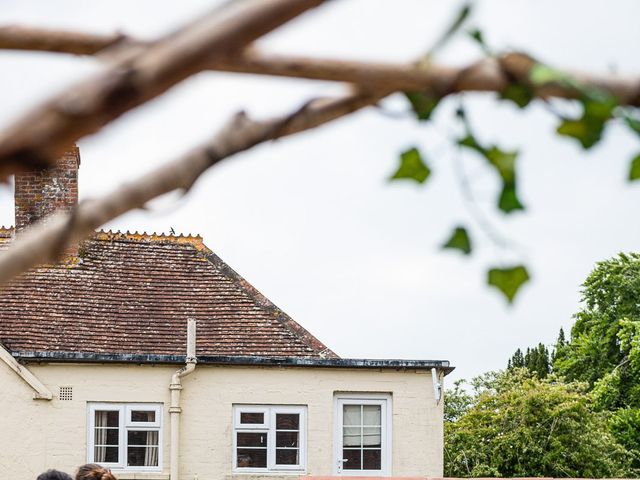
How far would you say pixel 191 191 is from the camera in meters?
1.89

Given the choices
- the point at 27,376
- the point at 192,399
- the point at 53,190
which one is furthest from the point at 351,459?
the point at 53,190

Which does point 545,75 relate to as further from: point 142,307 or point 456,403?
point 456,403

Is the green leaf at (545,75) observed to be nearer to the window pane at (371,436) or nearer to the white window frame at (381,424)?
the white window frame at (381,424)

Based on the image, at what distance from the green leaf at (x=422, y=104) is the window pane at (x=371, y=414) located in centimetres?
1843

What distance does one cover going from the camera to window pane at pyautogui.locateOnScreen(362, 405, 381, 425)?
20156 millimetres

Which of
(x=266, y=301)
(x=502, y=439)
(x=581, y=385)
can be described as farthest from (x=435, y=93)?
(x=581, y=385)

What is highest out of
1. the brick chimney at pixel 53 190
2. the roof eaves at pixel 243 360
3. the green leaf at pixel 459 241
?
the brick chimney at pixel 53 190

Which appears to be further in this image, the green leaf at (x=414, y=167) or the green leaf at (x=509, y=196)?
the green leaf at (x=414, y=167)

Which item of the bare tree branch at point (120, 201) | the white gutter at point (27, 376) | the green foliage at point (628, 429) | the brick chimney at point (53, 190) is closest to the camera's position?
the bare tree branch at point (120, 201)

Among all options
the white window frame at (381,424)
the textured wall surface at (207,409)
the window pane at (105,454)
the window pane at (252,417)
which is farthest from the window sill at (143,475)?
the white window frame at (381,424)

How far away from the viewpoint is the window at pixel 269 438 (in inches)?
777

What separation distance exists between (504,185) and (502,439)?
111 ft

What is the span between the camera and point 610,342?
4419cm

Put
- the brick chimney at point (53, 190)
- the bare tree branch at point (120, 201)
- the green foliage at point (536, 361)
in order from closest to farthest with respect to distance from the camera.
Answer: the bare tree branch at point (120, 201), the brick chimney at point (53, 190), the green foliage at point (536, 361)
